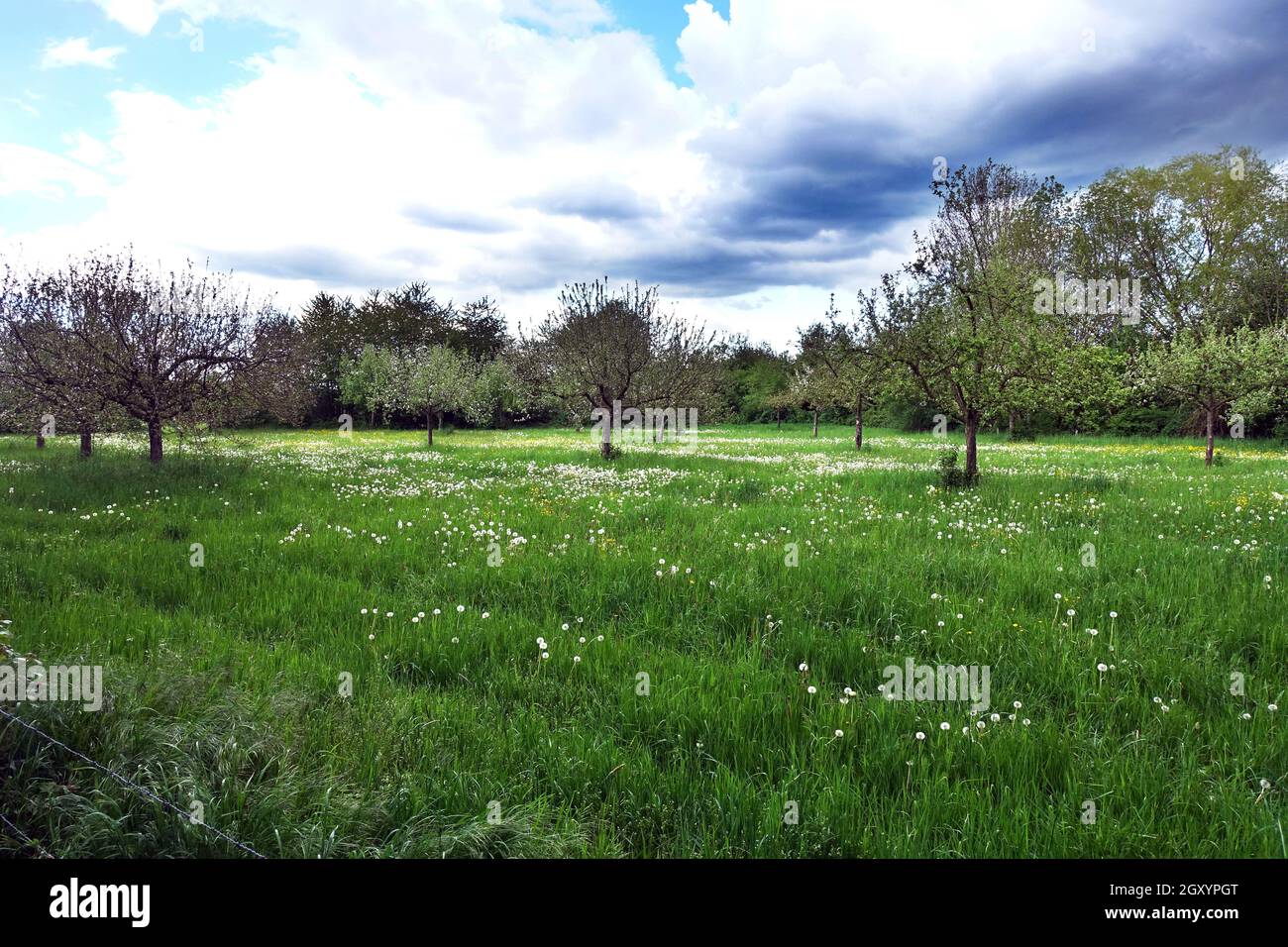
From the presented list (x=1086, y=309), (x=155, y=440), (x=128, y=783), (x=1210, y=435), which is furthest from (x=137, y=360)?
(x=1086, y=309)

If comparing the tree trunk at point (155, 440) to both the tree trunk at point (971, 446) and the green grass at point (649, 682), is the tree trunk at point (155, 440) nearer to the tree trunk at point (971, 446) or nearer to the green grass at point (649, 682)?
the green grass at point (649, 682)

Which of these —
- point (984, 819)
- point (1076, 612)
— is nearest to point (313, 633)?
point (984, 819)

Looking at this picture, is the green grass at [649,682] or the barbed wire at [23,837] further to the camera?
the green grass at [649,682]

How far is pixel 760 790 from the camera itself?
3.84m

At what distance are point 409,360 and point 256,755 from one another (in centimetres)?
5985

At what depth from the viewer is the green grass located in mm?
3447

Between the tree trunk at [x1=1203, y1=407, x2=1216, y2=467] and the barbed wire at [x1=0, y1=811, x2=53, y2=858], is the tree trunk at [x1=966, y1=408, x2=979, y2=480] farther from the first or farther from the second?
the barbed wire at [x1=0, y1=811, x2=53, y2=858]

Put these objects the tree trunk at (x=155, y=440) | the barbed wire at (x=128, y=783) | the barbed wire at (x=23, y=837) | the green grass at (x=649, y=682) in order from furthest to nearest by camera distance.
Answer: the tree trunk at (x=155, y=440), the green grass at (x=649, y=682), the barbed wire at (x=128, y=783), the barbed wire at (x=23, y=837)

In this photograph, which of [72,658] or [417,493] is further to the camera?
[417,493]

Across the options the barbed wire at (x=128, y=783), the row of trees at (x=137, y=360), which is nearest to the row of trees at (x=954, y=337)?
the row of trees at (x=137, y=360)

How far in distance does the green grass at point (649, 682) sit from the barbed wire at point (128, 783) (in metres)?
0.05

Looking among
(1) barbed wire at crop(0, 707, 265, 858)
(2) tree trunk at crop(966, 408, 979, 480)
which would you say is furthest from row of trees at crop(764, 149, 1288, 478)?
(1) barbed wire at crop(0, 707, 265, 858)

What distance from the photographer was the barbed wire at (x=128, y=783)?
9.99ft

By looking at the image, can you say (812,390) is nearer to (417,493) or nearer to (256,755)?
(417,493)
